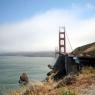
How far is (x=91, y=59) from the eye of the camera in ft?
88.8

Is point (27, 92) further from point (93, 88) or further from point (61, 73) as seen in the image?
point (61, 73)

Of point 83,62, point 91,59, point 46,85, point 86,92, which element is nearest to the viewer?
point 86,92

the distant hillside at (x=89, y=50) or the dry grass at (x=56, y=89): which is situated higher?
the distant hillside at (x=89, y=50)

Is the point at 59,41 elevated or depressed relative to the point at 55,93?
elevated

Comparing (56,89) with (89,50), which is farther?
(89,50)

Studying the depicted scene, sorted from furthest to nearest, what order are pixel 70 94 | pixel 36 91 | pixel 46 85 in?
pixel 46 85 < pixel 36 91 < pixel 70 94

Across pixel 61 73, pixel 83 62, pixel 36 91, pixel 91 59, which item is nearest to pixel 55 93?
pixel 36 91

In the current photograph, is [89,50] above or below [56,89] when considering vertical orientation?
above

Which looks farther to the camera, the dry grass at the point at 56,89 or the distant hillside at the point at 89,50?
the distant hillside at the point at 89,50

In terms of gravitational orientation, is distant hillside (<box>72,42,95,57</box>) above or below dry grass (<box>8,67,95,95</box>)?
above

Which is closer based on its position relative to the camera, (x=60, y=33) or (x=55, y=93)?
(x=55, y=93)

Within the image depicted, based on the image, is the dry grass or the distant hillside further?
the distant hillside

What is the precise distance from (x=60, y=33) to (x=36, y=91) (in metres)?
72.8

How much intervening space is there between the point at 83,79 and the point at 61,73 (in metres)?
38.5
